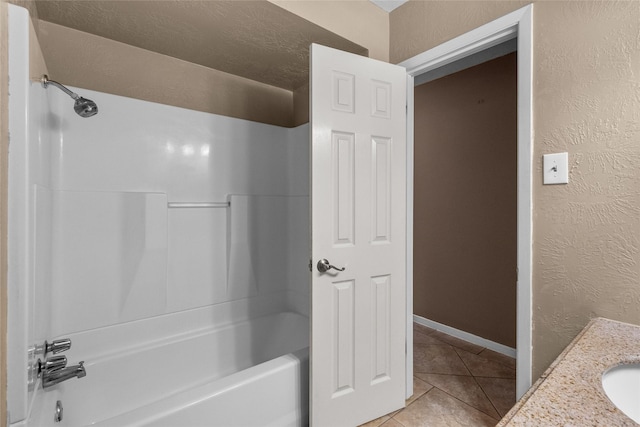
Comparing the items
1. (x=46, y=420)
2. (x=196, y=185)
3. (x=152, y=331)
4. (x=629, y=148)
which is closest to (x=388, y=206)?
(x=629, y=148)

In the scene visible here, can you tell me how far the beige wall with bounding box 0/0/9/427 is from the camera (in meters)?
0.85

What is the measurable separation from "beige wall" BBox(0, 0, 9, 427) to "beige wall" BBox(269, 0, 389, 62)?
105 cm

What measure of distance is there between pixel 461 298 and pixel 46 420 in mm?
2900

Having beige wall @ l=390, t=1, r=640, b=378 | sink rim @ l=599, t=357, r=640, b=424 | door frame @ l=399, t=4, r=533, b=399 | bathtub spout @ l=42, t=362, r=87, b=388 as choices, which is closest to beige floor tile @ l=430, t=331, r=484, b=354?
door frame @ l=399, t=4, r=533, b=399

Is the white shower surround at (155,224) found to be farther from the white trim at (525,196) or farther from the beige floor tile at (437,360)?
the white trim at (525,196)

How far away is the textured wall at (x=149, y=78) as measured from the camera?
1.73m

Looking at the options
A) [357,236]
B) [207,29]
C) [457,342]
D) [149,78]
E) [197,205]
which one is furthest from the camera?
[457,342]

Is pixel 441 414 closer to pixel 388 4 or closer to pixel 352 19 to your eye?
pixel 352 19

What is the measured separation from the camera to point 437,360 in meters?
2.44

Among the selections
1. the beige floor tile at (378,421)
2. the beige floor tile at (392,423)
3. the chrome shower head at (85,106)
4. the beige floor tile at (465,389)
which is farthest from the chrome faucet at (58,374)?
the beige floor tile at (465,389)

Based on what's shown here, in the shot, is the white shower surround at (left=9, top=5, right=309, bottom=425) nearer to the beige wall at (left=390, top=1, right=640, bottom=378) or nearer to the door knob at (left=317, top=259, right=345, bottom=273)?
the door knob at (left=317, top=259, right=345, bottom=273)

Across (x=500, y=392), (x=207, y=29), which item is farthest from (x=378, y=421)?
(x=207, y=29)

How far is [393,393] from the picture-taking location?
1.78 metres

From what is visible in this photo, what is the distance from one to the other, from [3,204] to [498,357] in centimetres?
304
